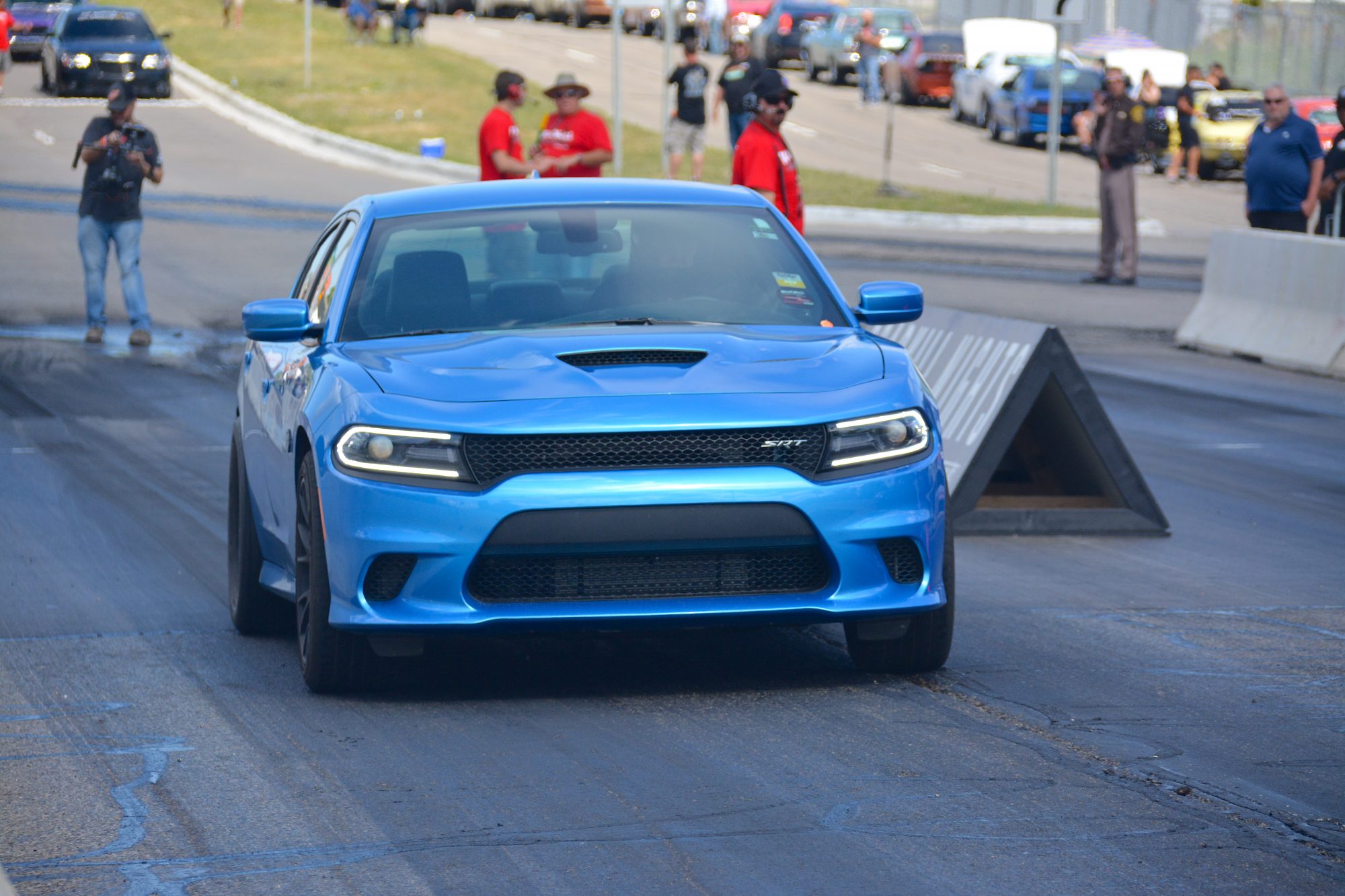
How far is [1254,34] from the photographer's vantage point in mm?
61062

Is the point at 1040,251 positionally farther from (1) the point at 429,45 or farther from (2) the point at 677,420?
(1) the point at 429,45

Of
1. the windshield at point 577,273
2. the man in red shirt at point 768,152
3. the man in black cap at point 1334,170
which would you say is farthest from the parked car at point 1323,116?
the windshield at point 577,273

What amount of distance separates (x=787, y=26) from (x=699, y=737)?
51793 mm

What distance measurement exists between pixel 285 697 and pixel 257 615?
1.05 metres

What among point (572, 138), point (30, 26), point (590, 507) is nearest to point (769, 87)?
point (572, 138)

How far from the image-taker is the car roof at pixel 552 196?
7457mm

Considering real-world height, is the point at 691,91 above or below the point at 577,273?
below

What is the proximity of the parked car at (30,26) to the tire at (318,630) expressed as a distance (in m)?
45.5

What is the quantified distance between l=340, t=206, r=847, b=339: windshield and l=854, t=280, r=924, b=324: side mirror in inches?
4.7

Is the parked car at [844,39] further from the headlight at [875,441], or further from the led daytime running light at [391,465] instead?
the led daytime running light at [391,465]

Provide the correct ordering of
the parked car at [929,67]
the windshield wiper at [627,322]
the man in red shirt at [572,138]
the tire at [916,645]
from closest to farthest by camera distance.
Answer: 1. the tire at [916,645]
2. the windshield wiper at [627,322]
3. the man in red shirt at [572,138]
4. the parked car at [929,67]

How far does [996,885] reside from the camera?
14.9 ft

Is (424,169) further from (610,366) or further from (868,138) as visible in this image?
(610,366)

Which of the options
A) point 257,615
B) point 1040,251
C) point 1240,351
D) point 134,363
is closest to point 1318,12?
point 1040,251
